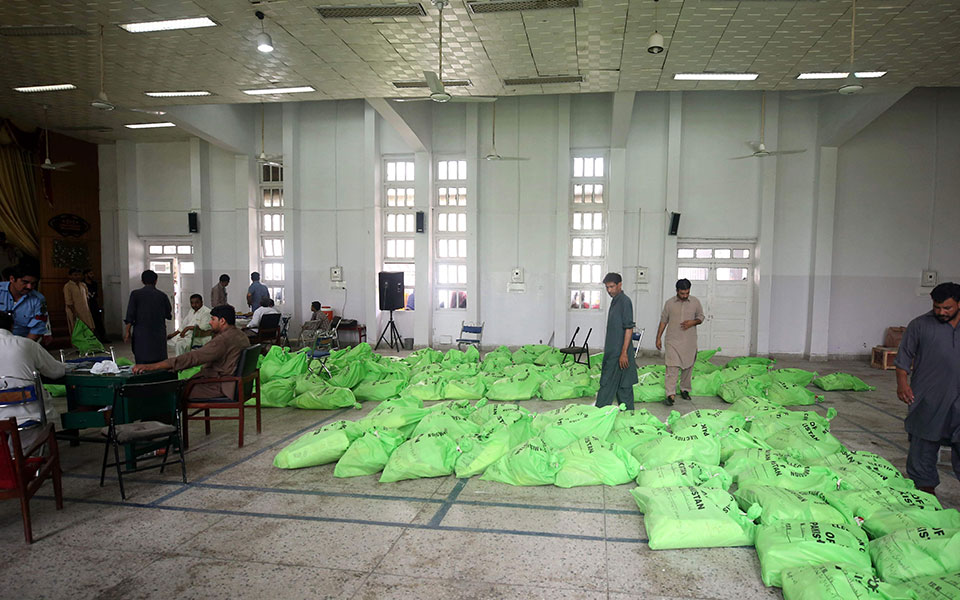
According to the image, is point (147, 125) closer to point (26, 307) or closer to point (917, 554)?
point (26, 307)

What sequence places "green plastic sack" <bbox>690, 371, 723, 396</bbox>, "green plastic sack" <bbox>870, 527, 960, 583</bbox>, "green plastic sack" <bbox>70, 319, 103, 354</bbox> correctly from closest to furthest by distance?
"green plastic sack" <bbox>870, 527, 960, 583</bbox>, "green plastic sack" <bbox>690, 371, 723, 396</bbox>, "green plastic sack" <bbox>70, 319, 103, 354</bbox>

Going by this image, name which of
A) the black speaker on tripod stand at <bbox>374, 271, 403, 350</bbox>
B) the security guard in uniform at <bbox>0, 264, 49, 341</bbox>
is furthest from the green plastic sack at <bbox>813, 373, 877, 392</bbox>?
the security guard in uniform at <bbox>0, 264, 49, 341</bbox>

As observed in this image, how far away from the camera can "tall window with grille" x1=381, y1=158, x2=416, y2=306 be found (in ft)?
37.0

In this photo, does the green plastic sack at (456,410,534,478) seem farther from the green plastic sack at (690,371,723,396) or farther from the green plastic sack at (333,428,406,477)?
the green plastic sack at (690,371,723,396)

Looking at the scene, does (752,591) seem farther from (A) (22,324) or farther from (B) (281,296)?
(B) (281,296)

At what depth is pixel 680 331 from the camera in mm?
6074

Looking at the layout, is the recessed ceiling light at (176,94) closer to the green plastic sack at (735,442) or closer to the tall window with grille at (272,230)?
the tall window with grille at (272,230)

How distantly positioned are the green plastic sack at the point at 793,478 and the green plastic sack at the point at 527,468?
1.23m

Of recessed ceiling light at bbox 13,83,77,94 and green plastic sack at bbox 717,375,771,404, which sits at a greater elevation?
recessed ceiling light at bbox 13,83,77,94

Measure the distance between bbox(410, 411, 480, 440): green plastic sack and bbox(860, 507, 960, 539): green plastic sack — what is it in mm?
2683

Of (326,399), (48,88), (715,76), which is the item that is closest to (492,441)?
(326,399)

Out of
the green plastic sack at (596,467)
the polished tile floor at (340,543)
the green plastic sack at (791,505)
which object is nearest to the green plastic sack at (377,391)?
the polished tile floor at (340,543)

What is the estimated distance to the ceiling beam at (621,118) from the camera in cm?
831

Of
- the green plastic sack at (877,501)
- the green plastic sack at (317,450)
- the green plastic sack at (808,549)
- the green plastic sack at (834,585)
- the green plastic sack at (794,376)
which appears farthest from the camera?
the green plastic sack at (794,376)
